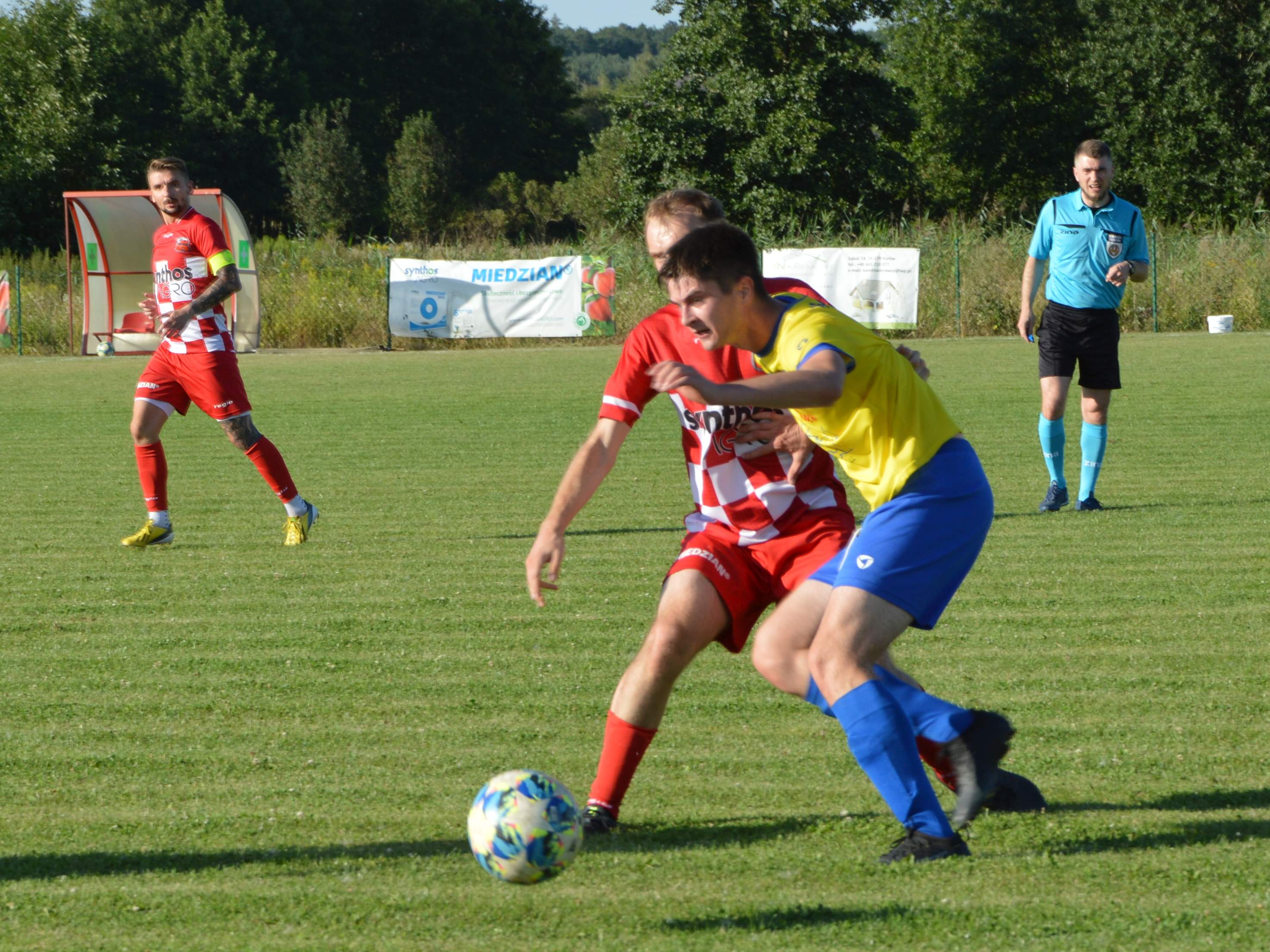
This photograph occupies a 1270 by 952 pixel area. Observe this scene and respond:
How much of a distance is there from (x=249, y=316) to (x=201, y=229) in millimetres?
18718

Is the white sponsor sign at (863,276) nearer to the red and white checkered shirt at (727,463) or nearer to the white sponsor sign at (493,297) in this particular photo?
the white sponsor sign at (493,297)

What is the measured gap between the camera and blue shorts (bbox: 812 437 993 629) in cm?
→ 349

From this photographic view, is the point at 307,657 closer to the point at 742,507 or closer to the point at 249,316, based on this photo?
the point at 742,507

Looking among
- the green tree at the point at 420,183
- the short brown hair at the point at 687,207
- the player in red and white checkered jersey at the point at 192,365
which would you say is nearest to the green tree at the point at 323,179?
the green tree at the point at 420,183

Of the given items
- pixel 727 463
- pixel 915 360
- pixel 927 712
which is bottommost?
pixel 927 712

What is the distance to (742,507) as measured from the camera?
4.11 meters

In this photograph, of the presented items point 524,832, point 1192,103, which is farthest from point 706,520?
point 1192,103

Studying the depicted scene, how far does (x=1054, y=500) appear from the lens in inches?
362

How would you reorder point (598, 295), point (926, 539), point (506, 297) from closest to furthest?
point (926, 539) → point (506, 297) → point (598, 295)

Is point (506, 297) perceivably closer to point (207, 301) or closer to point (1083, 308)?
point (1083, 308)

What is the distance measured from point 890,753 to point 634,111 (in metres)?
42.1

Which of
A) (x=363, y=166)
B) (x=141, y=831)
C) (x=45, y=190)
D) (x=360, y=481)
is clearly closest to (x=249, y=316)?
(x=360, y=481)

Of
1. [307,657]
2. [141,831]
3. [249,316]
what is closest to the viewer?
[141,831]

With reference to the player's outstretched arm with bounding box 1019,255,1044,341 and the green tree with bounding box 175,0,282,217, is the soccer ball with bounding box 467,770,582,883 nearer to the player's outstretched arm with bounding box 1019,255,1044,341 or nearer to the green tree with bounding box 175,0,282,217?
the player's outstretched arm with bounding box 1019,255,1044,341
